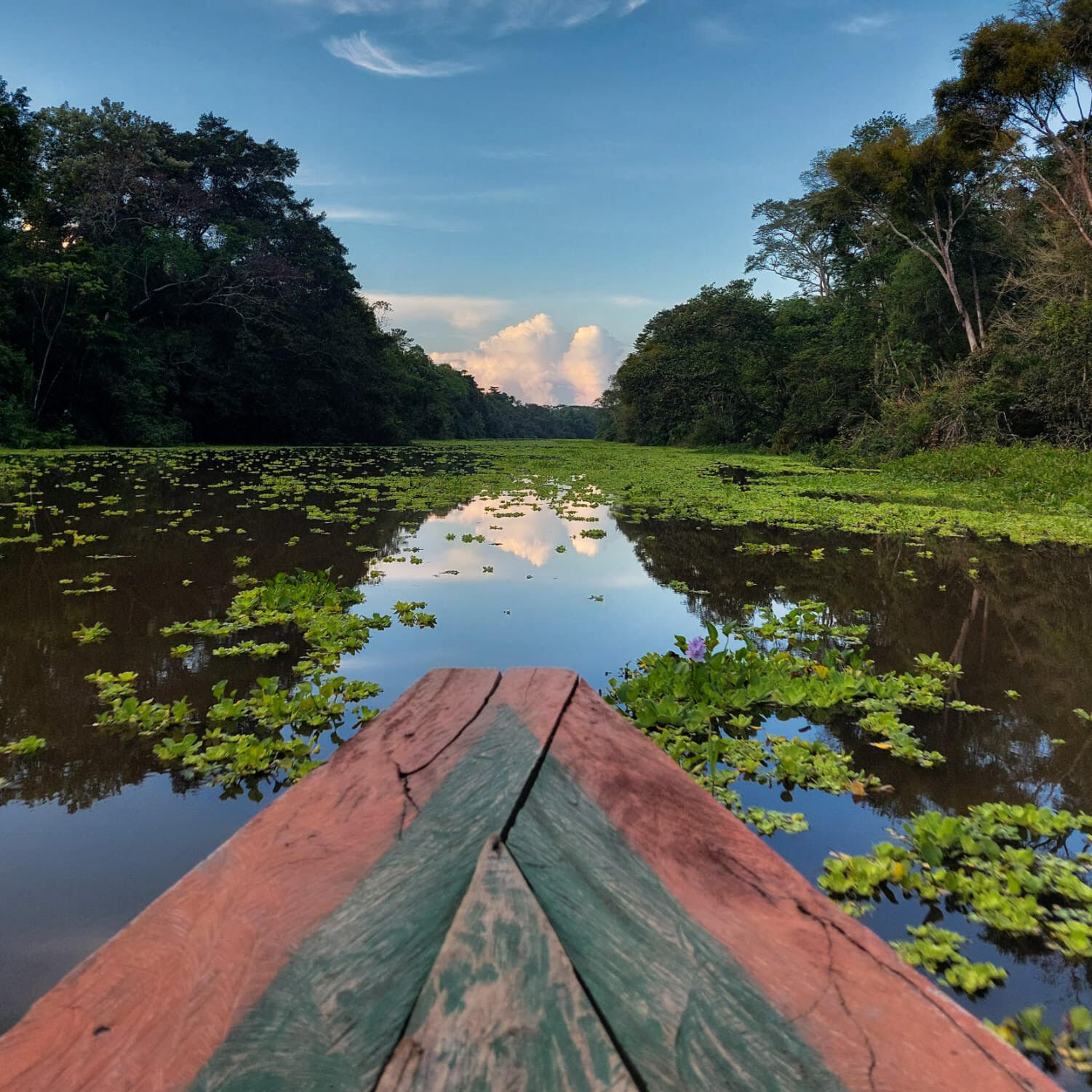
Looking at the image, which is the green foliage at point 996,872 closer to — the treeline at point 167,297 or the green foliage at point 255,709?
the green foliage at point 255,709

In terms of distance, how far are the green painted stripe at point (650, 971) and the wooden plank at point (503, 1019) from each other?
4cm

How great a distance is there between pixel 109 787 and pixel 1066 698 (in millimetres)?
4094

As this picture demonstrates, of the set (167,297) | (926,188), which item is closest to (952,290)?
(926,188)

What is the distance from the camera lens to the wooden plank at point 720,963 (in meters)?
0.67

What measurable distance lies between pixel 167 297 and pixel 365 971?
2857cm

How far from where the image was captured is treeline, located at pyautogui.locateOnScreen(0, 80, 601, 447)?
1916cm

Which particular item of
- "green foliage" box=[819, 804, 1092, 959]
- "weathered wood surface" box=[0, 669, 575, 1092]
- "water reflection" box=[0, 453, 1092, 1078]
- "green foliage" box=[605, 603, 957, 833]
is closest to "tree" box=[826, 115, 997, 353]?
"water reflection" box=[0, 453, 1092, 1078]

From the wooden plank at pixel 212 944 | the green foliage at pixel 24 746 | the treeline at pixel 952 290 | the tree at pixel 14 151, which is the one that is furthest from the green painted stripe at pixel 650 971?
the tree at pixel 14 151

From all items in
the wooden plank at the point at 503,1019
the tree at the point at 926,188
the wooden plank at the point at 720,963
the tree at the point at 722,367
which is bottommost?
the wooden plank at the point at 720,963

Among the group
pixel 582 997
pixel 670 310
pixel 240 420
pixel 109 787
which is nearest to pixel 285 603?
pixel 109 787

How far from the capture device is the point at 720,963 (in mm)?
789

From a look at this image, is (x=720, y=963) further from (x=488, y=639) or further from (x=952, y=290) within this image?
(x=952, y=290)

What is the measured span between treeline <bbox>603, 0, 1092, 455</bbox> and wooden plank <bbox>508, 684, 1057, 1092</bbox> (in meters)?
15.5

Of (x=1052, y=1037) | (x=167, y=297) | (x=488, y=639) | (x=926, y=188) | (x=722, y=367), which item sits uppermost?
(x=926, y=188)
